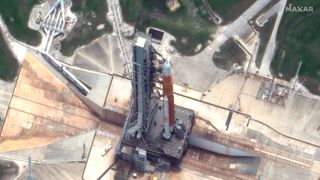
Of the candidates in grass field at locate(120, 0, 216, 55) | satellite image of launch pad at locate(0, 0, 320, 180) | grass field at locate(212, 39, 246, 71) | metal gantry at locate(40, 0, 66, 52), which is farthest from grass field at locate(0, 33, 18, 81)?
grass field at locate(212, 39, 246, 71)

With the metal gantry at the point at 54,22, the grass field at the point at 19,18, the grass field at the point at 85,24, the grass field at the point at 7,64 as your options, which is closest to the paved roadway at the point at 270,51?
the grass field at the point at 85,24

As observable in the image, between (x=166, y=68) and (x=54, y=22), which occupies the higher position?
(x=54, y=22)

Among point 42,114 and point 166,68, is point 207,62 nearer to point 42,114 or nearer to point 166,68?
point 166,68

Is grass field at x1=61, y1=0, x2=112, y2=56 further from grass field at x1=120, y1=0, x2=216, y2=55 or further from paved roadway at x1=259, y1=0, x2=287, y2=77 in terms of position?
paved roadway at x1=259, y1=0, x2=287, y2=77

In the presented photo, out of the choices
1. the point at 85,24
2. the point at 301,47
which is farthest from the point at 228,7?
the point at 85,24

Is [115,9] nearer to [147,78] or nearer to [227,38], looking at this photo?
[227,38]

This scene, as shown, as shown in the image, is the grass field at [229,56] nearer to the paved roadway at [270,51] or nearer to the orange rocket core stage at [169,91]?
the paved roadway at [270,51]
